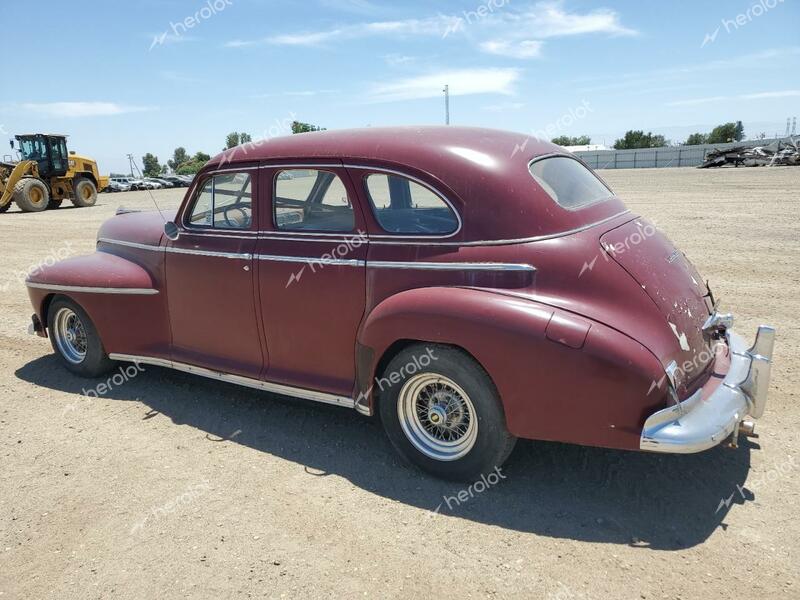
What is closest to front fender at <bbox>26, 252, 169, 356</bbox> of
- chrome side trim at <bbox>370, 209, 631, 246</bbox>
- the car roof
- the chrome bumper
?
the car roof

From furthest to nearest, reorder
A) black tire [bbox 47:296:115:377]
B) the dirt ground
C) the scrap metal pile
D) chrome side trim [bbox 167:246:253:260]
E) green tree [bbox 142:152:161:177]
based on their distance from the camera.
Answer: green tree [bbox 142:152:161:177], the scrap metal pile, black tire [bbox 47:296:115:377], chrome side trim [bbox 167:246:253:260], the dirt ground

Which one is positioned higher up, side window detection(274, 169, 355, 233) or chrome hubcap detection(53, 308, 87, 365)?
side window detection(274, 169, 355, 233)

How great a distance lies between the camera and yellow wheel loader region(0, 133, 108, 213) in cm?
2166

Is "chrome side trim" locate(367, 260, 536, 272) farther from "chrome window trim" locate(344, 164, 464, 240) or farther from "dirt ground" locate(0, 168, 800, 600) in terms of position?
"dirt ground" locate(0, 168, 800, 600)

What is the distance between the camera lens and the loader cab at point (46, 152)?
901 inches

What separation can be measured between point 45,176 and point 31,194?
208cm

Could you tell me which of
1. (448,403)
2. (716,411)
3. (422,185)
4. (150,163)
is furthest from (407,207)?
(150,163)

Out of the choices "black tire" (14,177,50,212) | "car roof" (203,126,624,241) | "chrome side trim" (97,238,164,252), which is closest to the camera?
"car roof" (203,126,624,241)

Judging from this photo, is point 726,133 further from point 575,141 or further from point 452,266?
point 452,266

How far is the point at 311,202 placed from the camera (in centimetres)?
381

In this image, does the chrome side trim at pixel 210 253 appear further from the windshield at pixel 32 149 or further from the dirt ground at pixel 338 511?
the windshield at pixel 32 149

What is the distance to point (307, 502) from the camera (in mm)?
3250

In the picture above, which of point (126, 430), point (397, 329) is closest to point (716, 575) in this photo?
point (397, 329)

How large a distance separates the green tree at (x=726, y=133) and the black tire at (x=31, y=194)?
68.1 meters
